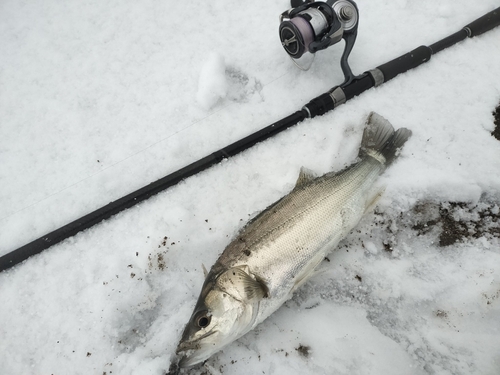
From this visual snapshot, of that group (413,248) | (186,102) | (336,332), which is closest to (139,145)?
(186,102)

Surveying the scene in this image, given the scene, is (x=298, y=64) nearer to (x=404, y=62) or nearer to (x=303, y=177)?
(x=404, y=62)

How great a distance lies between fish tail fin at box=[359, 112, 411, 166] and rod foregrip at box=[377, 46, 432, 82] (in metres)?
0.45

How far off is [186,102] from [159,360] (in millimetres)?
2061

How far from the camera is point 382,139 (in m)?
2.68

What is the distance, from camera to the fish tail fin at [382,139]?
104 inches

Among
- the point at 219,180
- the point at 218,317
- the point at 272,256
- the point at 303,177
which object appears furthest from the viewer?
the point at 219,180

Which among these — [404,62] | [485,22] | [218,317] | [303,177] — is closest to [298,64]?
[404,62]

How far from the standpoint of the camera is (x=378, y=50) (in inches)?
125

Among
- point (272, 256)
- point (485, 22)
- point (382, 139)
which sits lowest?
point (272, 256)

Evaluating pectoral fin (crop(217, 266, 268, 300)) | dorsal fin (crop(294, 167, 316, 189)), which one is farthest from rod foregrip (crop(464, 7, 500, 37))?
pectoral fin (crop(217, 266, 268, 300))

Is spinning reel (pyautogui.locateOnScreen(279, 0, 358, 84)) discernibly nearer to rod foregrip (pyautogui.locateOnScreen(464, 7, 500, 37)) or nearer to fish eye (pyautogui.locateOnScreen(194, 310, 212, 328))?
rod foregrip (pyautogui.locateOnScreen(464, 7, 500, 37))

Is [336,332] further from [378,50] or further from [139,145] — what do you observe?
[378,50]

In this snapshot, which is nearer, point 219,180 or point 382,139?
point 382,139

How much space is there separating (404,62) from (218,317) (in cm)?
245
